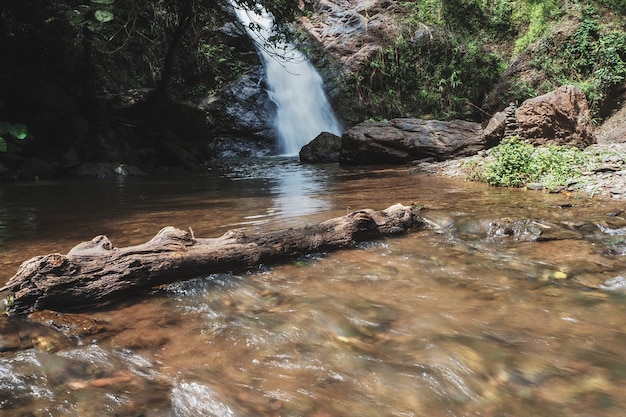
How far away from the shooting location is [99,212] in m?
5.34

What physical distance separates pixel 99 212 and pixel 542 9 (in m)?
18.2

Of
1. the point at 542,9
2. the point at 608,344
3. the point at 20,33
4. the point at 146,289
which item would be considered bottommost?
the point at 608,344

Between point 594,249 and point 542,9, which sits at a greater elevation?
point 542,9

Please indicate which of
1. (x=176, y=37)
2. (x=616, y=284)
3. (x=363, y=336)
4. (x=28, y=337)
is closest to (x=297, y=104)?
(x=176, y=37)

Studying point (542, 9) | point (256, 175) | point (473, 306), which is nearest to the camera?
point (473, 306)

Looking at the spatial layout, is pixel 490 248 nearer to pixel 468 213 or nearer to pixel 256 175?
pixel 468 213

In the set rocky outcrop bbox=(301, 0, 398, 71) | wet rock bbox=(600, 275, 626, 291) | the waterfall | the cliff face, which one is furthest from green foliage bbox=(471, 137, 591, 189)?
rocky outcrop bbox=(301, 0, 398, 71)

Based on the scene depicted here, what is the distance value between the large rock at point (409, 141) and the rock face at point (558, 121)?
63.9 inches

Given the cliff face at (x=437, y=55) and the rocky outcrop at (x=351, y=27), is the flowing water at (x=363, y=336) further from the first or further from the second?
the rocky outcrop at (x=351, y=27)

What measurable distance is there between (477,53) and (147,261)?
763 inches

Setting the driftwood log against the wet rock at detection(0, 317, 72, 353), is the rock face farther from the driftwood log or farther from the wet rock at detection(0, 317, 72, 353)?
the wet rock at detection(0, 317, 72, 353)

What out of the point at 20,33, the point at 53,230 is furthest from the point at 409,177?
the point at 20,33

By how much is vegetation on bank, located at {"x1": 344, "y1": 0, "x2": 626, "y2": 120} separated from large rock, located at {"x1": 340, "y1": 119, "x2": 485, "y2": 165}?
469 centimetres

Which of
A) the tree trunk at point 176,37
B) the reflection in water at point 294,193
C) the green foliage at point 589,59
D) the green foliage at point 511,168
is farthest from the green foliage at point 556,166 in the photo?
the tree trunk at point 176,37
